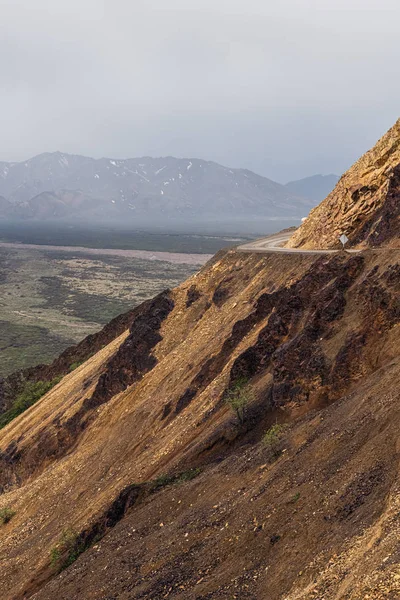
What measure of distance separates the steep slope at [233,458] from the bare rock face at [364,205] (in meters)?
5.30

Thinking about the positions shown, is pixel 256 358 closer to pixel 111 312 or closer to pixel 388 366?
pixel 388 366

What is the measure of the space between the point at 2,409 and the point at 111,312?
70.6m

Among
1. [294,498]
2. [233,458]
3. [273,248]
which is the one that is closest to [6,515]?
[233,458]

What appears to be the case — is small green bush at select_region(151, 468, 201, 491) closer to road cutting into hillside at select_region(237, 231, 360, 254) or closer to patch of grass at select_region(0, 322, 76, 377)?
road cutting into hillside at select_region(237, 231, 360, 254)

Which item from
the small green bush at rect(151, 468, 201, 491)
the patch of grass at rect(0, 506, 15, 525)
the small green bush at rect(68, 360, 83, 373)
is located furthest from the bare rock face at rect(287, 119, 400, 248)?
the patch of grass at rect(0, 506, 15, 525)

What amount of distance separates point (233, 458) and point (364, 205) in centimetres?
2636

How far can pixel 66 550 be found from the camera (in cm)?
2397

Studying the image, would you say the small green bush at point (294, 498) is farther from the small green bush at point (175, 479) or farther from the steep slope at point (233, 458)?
the small green bush at point (175, 479)

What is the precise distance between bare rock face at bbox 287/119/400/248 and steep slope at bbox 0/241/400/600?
5.30 metres

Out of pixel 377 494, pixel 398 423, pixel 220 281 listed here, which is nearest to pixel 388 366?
pixel 398 423

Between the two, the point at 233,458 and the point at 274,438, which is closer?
the point at 274,438

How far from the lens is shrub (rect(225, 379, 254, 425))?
2606cm

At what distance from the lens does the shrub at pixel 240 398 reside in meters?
26.1

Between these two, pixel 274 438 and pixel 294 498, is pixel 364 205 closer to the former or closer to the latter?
pixel 274 438
